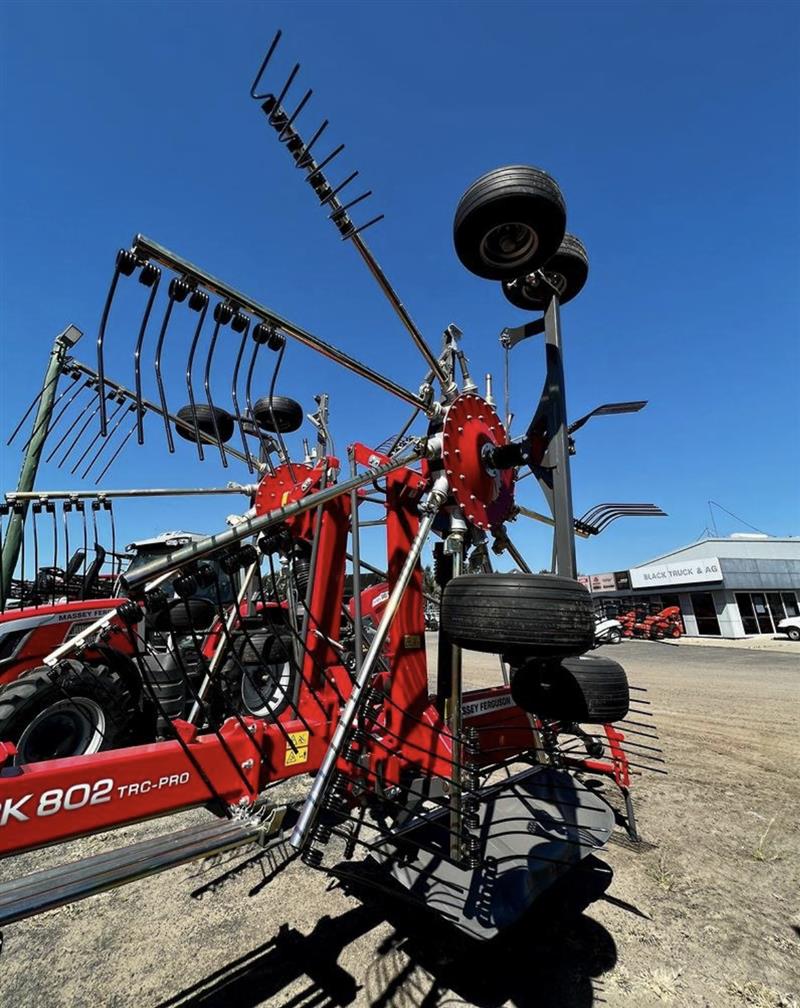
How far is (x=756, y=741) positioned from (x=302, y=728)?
7175mm

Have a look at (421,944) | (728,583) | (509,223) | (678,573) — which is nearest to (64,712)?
(421,944)

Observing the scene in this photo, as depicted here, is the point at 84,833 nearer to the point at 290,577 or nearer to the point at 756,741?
the point at 290,577

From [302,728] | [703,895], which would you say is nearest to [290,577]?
[302,728]

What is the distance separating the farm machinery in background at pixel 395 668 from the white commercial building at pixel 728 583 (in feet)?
95.8

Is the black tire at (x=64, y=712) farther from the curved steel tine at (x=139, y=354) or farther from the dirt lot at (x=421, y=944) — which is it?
the curved steel tine at (x=139, y=354)

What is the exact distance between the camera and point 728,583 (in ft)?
99.3

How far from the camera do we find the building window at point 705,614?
31547 mm

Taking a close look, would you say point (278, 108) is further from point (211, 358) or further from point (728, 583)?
point (728, 583)

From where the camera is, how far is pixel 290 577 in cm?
453

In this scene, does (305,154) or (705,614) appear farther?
(705,614)

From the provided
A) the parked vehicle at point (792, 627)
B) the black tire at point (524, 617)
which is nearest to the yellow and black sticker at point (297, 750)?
the black tire at point (524, 617)

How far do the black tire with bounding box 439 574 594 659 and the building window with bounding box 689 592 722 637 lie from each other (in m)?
34.9

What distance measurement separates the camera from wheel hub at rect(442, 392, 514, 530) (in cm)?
352

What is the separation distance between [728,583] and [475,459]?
32904mm
